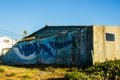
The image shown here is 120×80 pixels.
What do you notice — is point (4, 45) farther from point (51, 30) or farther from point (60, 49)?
point (60, 49)

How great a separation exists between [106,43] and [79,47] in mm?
2564

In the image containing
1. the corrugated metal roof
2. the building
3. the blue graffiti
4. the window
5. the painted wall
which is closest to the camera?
the building

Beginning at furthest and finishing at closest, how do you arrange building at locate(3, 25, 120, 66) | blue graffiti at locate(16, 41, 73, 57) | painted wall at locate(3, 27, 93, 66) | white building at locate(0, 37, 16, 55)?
white building at locate(0, 37, 16, 55) → blue graffiti at locate(16, 41, 73, 57) → painted wall at locate(3, 27, 93, 66) → building at locate(3, 25, 120, 66)

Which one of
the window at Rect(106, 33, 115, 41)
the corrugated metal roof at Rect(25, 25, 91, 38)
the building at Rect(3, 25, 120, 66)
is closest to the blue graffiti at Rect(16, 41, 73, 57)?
the building at Rect(3, 25, 120, 66)

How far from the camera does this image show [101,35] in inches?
883

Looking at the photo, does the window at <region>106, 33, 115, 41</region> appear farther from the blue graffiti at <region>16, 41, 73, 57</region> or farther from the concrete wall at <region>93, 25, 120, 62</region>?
the blue graffiti at <region>16, 41, 73, 57</region>

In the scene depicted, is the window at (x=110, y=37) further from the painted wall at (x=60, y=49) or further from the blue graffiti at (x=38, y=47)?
the blue graffiti at (x=38, y=47)

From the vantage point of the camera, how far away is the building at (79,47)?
21.8 m

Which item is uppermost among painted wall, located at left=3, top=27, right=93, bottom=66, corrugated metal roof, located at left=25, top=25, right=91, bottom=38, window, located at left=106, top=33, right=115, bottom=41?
corrugated metal roof, located at left=25, top=25, right=91, bottom=38

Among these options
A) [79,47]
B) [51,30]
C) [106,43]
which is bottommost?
[79,47]

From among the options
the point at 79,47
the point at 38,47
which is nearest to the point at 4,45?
the point at 38,47

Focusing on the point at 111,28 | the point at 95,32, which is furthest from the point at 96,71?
the point at 111,28

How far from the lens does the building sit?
2175cm

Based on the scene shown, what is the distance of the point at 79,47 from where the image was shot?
2247 centimetres
